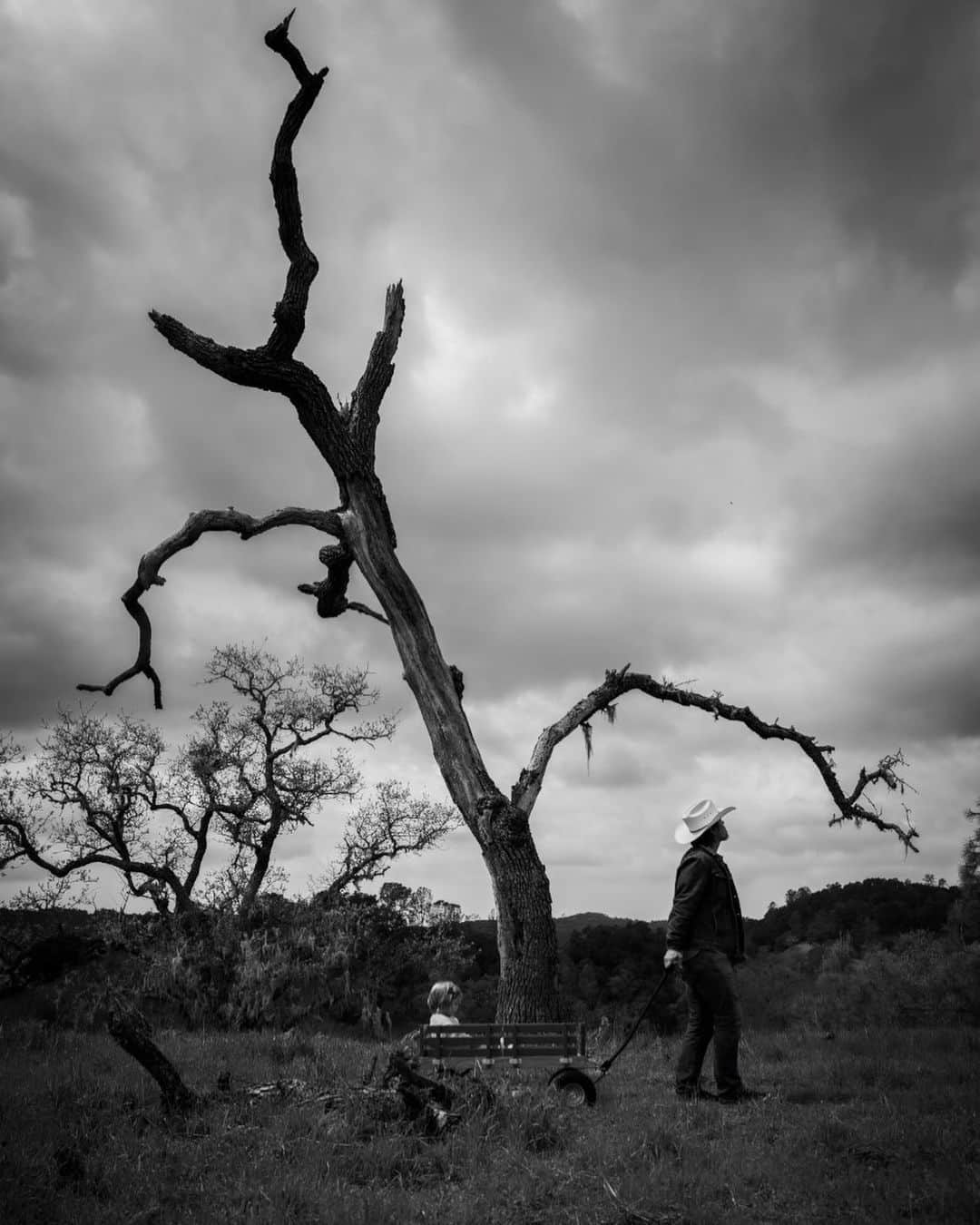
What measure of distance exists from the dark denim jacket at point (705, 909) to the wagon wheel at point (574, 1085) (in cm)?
117

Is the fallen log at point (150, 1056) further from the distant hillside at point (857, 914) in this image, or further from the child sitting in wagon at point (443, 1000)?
the distant hillside at point (857, 914)

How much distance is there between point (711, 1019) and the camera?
6934mm

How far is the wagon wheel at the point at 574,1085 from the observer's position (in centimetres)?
629

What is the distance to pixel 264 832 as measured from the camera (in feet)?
73.0

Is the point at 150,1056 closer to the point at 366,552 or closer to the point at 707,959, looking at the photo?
the point at 707,959

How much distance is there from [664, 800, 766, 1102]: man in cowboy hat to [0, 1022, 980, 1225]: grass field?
1.00 ft

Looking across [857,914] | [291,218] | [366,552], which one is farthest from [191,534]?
[857,914]

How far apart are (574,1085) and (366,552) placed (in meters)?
6.22

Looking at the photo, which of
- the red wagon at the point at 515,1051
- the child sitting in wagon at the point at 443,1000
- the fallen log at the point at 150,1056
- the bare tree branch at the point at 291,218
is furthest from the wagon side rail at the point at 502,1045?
the bare tree branch at the point at 291,218

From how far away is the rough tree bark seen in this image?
30.6 feet

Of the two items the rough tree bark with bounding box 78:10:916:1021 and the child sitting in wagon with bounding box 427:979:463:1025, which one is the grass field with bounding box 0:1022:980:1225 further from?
the rough tree bark with bounding box 78:10:916:1021

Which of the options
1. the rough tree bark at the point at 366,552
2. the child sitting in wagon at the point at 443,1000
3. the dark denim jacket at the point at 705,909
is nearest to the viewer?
the dark denim jacket at the point at 705,909

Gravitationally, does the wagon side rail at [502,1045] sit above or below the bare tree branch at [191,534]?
below

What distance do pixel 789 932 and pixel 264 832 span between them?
47.0ft
